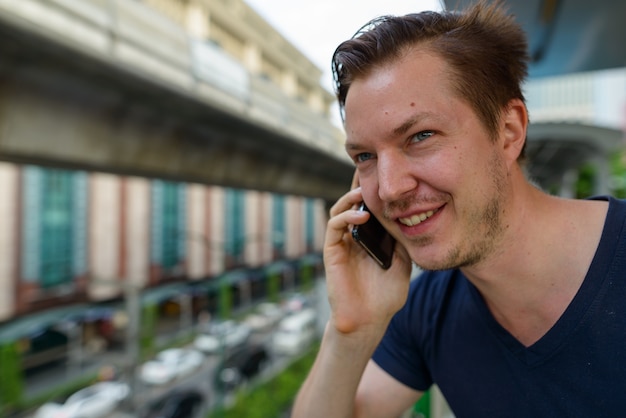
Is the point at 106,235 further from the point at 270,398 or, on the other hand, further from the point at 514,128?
the point at 514,128

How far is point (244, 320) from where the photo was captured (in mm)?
27531

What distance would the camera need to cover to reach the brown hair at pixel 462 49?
4.22 ft

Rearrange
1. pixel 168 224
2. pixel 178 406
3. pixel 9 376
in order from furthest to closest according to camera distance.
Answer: pixel 168 224 < pixel 178 406 < pixel 9 376

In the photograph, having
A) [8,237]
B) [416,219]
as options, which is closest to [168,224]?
[8,237]

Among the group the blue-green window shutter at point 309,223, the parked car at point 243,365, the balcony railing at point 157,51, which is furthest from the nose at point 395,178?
the blue-green window shutter at point 309,223

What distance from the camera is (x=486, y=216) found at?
129 cm

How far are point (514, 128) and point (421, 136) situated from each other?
346mm

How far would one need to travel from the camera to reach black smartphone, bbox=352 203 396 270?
5.15ft

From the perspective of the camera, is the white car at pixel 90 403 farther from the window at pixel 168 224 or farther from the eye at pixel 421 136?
the eye at pixel 421 136

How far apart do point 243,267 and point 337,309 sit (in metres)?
27.2

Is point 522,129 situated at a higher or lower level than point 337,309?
higher

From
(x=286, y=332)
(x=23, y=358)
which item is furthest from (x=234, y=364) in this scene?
(x=23, y=358)

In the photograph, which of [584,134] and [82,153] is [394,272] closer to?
[584,134]

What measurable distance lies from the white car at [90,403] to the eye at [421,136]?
1879cm
